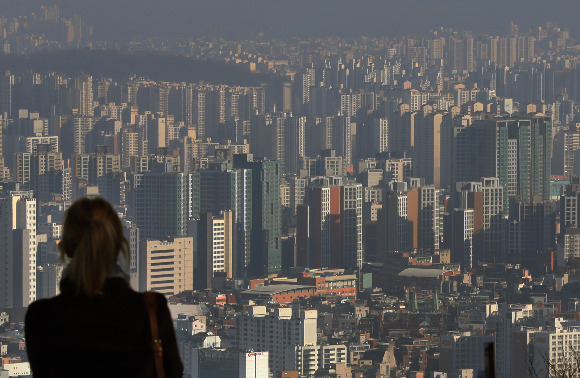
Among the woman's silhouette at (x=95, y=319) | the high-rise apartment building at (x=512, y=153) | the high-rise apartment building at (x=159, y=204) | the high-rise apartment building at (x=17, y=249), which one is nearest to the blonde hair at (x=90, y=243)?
the woman's silhouette at (x=95, y=319)

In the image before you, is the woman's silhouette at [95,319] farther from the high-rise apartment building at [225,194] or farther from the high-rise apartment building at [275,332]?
the high-rise apartment building at [225,194]

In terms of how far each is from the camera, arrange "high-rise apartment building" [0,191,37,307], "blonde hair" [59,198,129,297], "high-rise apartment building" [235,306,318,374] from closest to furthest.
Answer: "blonde hair" [59,198,129,297]
"high-rise apartment building" [235,306,318,374]
"high-rise apartment building" [0,191,37,307]

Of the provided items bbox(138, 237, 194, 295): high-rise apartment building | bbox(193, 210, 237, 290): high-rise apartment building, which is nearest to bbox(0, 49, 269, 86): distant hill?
bbox(193, 210, 237, 290): high-rise apartment building

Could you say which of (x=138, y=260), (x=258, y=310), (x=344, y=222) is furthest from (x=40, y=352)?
(x=344, y=222)

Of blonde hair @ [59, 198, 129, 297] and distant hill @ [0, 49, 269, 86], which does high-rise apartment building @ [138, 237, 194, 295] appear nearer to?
distant hill @ [0, 49, 269, 86]

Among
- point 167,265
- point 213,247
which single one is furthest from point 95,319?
point 213,247

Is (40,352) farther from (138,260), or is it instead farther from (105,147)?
(105,147)
